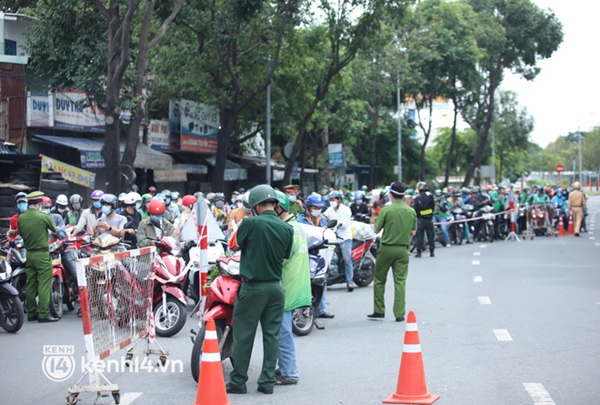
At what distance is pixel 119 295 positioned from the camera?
783 cm

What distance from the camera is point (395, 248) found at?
38.5 ft

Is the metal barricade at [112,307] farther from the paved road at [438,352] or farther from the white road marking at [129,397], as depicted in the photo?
the paved road at [438,352]

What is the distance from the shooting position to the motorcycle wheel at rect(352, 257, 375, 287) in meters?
16.1

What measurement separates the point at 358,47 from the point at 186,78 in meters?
6.16

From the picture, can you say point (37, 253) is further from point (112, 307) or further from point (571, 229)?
point (571, 229)

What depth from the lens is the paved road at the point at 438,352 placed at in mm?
7473

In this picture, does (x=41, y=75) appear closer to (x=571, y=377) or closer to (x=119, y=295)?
(x=119, y=295)

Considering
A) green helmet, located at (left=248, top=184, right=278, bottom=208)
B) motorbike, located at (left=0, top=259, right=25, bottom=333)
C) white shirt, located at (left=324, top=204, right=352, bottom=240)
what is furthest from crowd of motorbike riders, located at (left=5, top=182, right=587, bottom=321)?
motorbike, located at (left=0, top=259, right=25, bottom=333)

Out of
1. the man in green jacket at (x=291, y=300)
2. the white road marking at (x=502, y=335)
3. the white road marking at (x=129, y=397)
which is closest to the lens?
the white road marking at (x=129, y=397)

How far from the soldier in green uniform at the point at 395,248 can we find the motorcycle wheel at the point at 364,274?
13.8 feet

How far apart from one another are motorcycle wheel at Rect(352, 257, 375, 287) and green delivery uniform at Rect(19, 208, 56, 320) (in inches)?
242

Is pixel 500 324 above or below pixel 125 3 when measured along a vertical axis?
below

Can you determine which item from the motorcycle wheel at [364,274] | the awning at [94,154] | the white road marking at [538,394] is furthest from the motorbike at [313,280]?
the awning at [94,154]

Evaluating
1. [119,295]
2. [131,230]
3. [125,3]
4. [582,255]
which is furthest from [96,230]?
[582,255]
